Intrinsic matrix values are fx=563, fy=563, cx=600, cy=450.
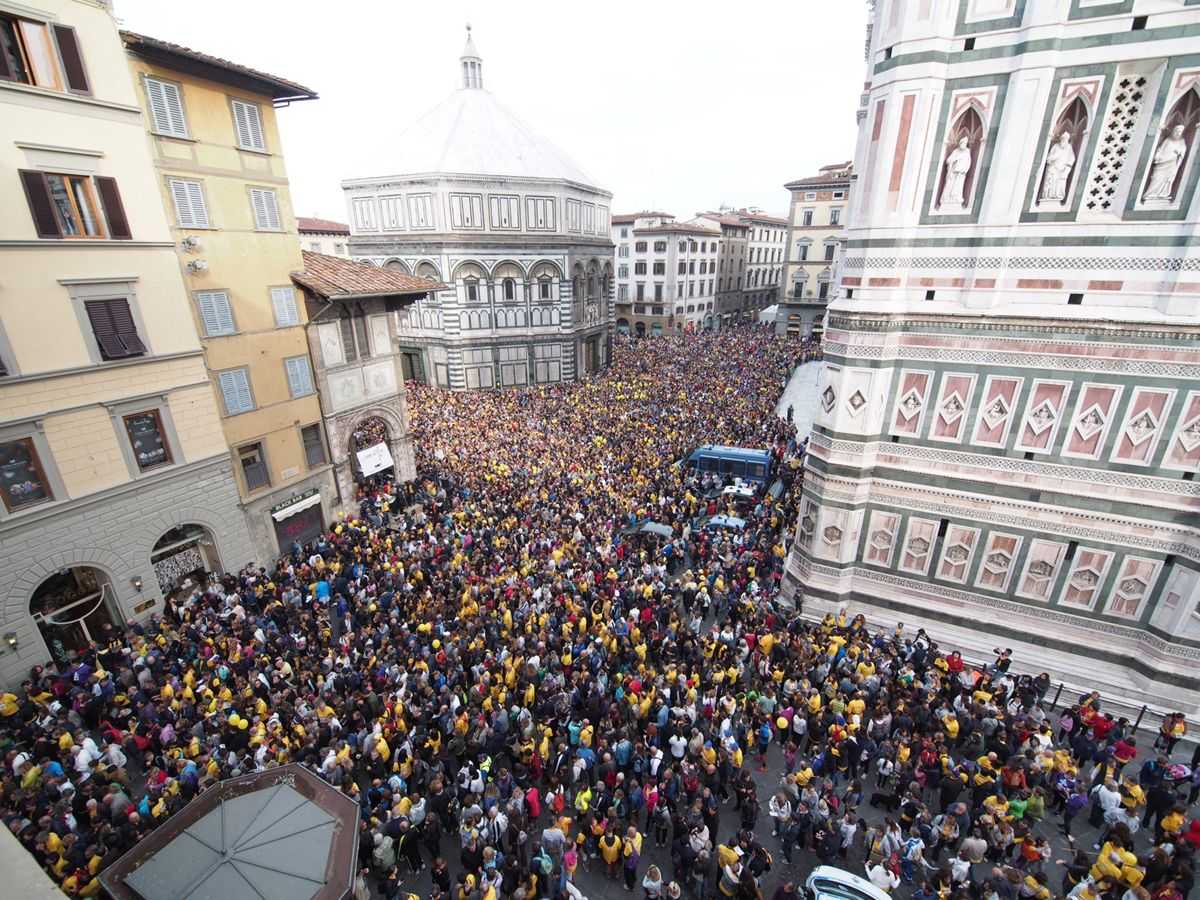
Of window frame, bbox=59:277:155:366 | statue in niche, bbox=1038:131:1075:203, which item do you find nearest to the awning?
window frame, bbox=59:277:155:366

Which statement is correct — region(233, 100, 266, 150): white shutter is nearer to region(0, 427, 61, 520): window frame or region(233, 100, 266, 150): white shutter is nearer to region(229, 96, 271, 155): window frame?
region(229, 96, 271, 155): window frame

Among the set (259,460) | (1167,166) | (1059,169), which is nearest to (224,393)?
(259,460)

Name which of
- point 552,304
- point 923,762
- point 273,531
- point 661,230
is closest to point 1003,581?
point 923,762

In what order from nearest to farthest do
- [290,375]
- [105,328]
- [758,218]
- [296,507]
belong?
[105,328], [290,375], [296,507], [758,218]

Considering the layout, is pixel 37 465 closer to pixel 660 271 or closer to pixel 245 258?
pixel 245 258

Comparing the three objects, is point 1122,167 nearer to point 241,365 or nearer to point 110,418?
point 241,365

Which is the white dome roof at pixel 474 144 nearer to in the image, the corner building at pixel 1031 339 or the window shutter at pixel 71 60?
the window shutter at pixel 71 60
